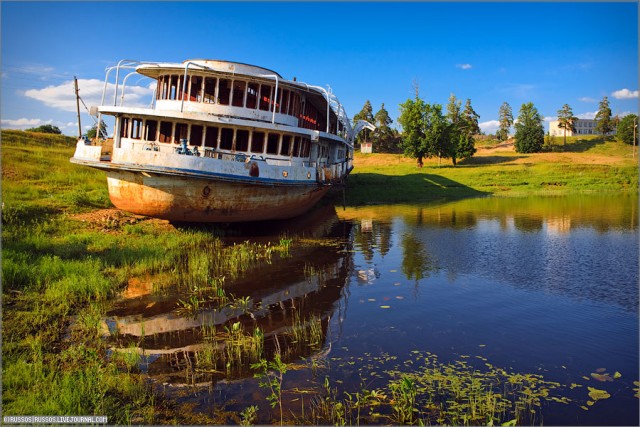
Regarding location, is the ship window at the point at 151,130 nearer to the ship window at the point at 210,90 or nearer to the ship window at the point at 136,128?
the ship window at the point at 136,128

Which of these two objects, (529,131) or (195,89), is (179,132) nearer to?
(195,89)

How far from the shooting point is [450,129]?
59.2m

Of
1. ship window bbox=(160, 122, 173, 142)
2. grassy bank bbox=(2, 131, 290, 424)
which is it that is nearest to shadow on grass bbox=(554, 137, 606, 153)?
ship window bbox=(160, 122, 173, 142)

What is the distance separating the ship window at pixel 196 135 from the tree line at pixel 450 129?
4472cm

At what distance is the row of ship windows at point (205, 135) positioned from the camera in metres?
16.7

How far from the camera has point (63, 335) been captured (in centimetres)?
762

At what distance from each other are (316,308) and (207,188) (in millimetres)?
7456

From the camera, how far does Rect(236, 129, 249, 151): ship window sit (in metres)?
17.4

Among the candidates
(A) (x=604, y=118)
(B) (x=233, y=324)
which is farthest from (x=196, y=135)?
(A) (x=604, y=118)

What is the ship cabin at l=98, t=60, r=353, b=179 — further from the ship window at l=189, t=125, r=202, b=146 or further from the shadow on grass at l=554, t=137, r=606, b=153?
the shadow on grass at l=554, t=137, r=606, b=153

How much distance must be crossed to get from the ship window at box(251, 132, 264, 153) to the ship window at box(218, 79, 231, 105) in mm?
1877

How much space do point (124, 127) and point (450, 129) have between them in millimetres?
50281

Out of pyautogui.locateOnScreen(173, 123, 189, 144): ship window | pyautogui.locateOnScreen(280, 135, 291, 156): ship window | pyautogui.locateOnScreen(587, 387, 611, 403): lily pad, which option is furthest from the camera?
pyautogui.locateOnScreen(280, 135, 291, 156): ship window

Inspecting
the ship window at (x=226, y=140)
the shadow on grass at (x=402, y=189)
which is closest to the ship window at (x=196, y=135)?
the ship window at (x=226, y=140)
